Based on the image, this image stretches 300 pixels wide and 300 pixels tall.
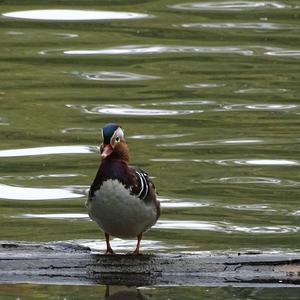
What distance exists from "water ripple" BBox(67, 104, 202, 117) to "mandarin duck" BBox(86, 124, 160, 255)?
6901mm

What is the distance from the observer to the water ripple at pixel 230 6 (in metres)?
20.9

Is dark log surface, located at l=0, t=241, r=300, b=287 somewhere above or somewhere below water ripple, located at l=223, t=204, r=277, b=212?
above

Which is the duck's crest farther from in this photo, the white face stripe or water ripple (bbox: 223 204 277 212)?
water ripple (bbox: 223 204 277 212)

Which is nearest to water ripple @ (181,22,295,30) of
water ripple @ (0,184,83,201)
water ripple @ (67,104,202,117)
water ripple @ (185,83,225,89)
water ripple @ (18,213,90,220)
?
water ripple @ (185,83,225,89)

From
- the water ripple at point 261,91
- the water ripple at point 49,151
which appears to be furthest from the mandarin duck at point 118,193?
the water ripple at point 261,91

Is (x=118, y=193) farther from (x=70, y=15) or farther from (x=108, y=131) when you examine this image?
(x=70, y=15)

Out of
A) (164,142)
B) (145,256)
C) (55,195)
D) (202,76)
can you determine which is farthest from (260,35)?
(145,256)

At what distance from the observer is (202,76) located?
17.2m

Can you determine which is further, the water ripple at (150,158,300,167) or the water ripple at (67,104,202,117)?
the water ripple at (67,104,202,117)

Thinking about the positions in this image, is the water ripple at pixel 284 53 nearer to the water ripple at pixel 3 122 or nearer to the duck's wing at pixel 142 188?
the water ripple at pixel 3 122

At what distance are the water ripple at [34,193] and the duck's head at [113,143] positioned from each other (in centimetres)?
372

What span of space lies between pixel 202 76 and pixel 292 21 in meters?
3.37

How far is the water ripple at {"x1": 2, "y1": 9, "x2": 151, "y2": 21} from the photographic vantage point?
20359mm

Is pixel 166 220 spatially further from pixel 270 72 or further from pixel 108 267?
pixel 270 72
